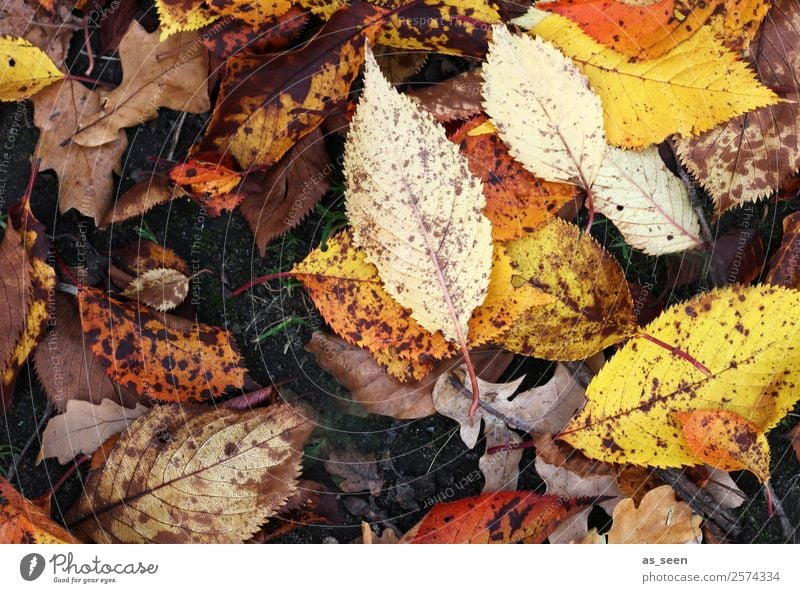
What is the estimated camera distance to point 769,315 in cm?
75

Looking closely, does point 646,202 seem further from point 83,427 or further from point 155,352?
point 83,427

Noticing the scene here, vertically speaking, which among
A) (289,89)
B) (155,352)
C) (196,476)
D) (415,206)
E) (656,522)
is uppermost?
(289,89)

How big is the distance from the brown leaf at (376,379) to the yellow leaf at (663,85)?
311mm

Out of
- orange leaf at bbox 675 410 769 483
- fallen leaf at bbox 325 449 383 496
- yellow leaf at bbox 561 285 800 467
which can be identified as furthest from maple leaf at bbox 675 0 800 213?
fallen leaf at bbox 325 449 383 496

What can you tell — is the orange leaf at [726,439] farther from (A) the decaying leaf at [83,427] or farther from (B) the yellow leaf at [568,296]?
(A) the decaying leaf at [83,427]

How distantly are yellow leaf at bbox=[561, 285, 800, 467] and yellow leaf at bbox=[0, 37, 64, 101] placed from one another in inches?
29.2

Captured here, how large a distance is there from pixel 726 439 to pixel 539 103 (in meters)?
0.43

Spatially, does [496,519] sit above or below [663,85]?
below

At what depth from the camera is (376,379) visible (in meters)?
0.79

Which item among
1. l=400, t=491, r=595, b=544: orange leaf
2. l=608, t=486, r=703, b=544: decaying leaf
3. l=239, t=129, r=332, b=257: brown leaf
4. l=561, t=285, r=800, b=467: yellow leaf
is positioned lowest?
l=608, t=486, r=703, b=544: decaying leaf

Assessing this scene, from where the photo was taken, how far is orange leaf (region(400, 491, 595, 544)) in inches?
30.4

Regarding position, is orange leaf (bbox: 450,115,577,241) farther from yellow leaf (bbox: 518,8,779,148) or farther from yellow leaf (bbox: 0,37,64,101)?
yellow leaf (bbox: 0,37,64,101)

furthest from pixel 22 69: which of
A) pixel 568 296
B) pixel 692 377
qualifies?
pixel 692 377
